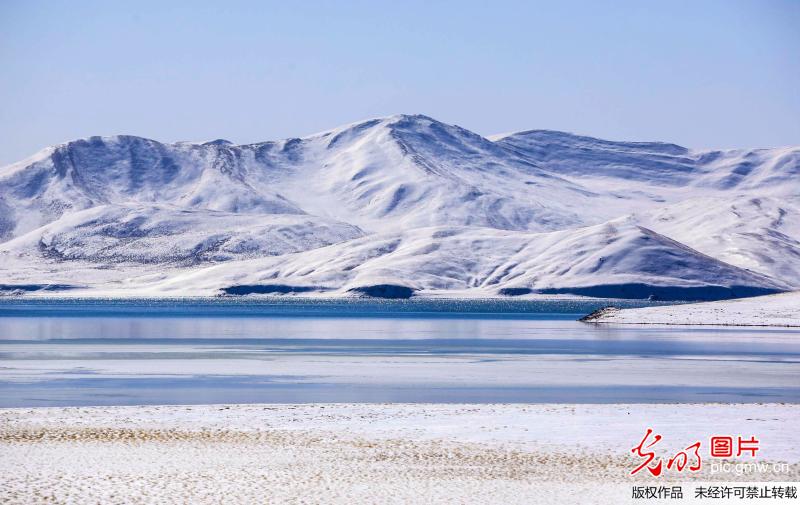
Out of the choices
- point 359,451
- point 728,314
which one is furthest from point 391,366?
point 728,314

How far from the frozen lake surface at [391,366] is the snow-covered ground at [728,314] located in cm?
1007

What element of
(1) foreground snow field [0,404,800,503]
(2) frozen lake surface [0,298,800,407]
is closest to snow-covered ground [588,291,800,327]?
(2) frozen lake surface [0,298,800,407]

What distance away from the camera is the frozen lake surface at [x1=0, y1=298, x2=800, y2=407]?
47.4 m

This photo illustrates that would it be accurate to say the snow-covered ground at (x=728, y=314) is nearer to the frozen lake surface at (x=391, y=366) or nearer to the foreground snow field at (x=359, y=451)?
the frozen lake surface at (x=391, y=366)

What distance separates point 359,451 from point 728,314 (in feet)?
324

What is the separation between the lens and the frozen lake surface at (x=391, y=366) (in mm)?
47375

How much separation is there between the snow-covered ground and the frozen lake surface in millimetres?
10074

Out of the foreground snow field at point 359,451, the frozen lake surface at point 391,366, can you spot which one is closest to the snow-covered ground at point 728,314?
the frozen lake surface at point 391,366

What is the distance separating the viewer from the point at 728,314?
124m

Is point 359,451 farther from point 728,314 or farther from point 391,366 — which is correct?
point 728,314

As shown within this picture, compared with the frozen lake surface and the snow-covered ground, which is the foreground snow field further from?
the snow-covered ground

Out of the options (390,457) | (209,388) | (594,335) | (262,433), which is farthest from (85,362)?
(594,335)

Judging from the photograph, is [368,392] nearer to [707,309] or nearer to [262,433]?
[262,433]

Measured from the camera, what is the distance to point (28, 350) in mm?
74625
